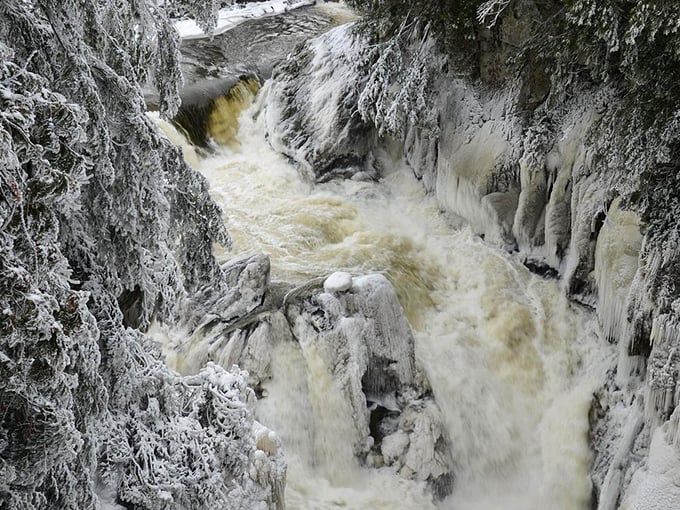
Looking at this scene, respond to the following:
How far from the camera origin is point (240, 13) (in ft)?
62.0

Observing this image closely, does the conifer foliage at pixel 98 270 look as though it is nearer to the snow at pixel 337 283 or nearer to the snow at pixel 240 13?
the snow at pixel 337 283

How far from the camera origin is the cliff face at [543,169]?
595 cm

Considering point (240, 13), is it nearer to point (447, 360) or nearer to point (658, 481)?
point (447, 360)

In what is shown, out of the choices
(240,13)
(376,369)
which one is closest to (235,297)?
(376,369)

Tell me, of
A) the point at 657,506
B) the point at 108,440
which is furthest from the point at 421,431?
the point at 108,440

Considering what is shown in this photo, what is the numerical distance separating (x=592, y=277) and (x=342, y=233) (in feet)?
12.1

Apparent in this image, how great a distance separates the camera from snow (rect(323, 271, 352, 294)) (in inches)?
291

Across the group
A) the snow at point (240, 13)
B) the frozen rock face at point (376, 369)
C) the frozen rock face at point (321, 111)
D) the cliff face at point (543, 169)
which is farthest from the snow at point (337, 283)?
the snow at point (240, 13)

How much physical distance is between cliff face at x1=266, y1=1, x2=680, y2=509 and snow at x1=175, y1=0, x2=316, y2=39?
5.50 m

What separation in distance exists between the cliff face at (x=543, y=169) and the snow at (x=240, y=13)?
18.0ft

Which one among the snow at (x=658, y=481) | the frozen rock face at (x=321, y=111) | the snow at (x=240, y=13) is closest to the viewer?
the snow at (x=658, y=481)

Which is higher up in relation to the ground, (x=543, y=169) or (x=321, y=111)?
(x=543, y=169)

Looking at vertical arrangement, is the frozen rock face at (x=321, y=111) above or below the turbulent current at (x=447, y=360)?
above

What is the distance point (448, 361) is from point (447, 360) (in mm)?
19
